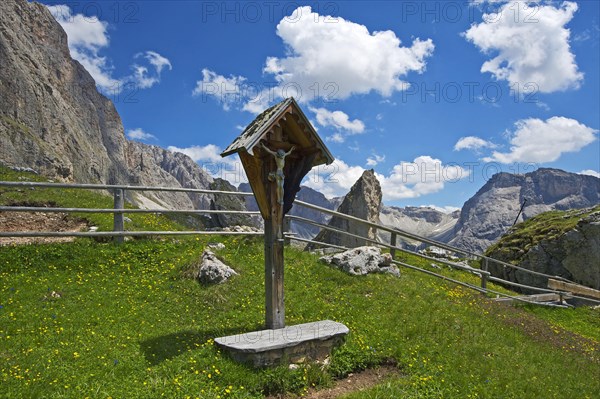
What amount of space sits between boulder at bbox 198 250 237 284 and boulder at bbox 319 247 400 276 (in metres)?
3.89

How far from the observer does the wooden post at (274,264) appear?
8547mm

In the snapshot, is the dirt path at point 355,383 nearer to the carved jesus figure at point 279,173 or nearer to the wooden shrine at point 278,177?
the wooden shrine at point 278,177

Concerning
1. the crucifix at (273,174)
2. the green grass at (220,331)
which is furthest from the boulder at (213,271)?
the crucifix at (273,174)

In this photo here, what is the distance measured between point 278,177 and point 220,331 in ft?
11.8

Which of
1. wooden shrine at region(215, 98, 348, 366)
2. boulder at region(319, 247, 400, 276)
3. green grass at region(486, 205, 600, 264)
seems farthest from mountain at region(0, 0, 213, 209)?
wooden shrine at region(215, 98, 348, 366)

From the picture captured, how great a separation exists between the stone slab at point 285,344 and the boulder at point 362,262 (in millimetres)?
4927

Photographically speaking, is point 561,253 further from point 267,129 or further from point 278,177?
point 267,129

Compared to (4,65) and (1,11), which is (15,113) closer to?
(4,65)

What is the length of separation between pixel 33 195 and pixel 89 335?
13.2 metres

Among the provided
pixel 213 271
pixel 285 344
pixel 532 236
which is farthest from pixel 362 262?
pixel 532 236

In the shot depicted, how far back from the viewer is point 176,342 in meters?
8.07

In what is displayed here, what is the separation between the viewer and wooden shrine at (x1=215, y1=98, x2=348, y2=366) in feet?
26.6

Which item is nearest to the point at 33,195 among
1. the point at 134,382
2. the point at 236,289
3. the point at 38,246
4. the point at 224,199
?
the point at 38,246

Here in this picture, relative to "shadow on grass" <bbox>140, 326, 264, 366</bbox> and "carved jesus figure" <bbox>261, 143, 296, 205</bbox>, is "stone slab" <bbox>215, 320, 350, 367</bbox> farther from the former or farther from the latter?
"carved jesus figure" <bbox>261, 143, 296, 205</bbox>
